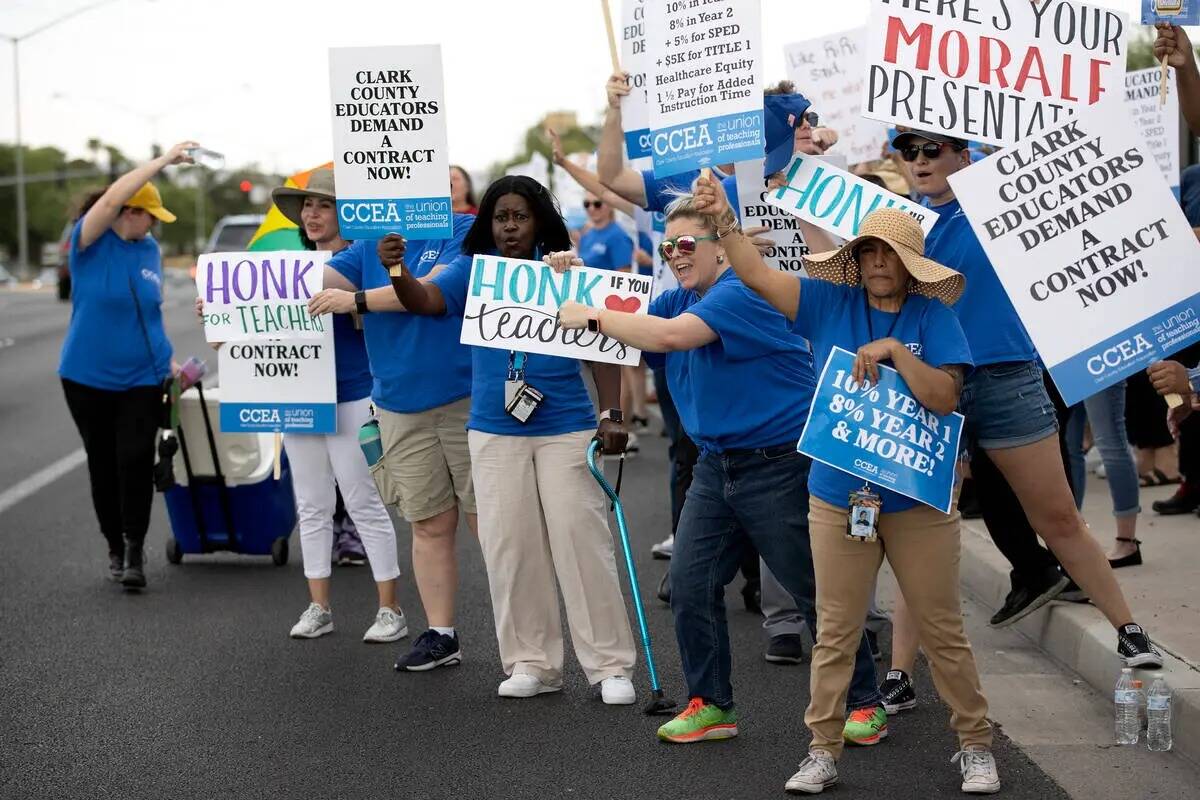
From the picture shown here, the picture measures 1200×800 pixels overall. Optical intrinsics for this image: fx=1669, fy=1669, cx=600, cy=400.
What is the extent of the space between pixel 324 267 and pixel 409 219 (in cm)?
→ 81

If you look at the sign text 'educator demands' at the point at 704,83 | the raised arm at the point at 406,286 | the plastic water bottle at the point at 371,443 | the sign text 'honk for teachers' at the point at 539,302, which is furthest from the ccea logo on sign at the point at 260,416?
the sign text 'educator demands' at the point at 704,83

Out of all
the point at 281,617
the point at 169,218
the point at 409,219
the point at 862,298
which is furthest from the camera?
the point at 169,218

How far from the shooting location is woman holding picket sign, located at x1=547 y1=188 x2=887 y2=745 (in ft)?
18.3

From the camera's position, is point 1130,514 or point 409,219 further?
point 1130,514

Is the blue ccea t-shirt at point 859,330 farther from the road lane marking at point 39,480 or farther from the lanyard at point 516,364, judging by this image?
the road lane marking at point 39,480

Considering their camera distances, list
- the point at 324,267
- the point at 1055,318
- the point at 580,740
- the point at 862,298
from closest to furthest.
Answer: the point at 862,298
the point at 1055,318
the point at 580,740
the point at 324,267

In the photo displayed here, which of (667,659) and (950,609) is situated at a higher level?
(950,609)

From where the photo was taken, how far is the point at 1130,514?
25.9 feet

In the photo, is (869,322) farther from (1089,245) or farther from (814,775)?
(814,775)

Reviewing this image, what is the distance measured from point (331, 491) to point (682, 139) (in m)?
2.44

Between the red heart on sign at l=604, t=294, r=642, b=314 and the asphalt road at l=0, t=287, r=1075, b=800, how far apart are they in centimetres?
149

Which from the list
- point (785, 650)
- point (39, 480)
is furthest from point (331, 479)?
point (39, 480)

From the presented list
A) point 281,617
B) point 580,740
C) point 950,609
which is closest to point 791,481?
point 950,609

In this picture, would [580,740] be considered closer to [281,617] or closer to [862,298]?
[862,298]
